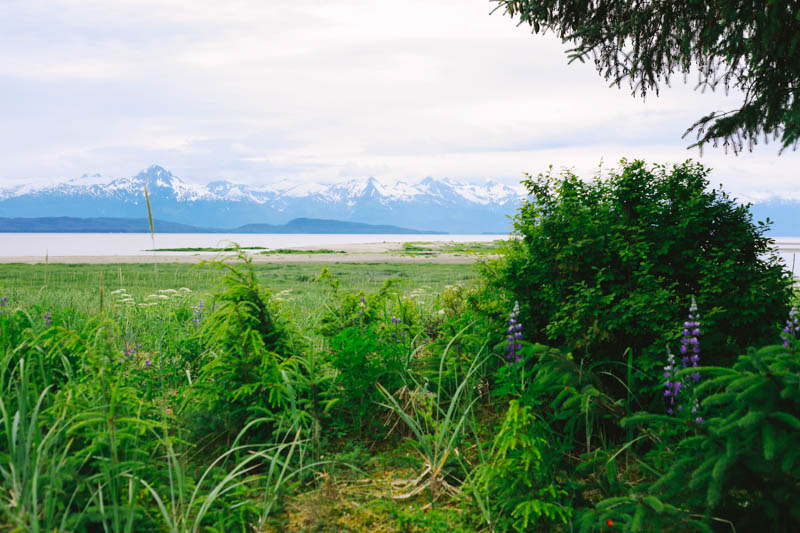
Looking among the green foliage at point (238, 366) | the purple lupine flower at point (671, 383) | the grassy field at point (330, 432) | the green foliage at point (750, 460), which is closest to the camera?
the green foliage at point (750, 460)

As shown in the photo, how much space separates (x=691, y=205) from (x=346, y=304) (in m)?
2.77

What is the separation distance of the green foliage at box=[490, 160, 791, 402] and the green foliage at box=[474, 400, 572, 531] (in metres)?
1.01

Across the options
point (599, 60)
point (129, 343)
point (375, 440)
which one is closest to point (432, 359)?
point (375, 440)

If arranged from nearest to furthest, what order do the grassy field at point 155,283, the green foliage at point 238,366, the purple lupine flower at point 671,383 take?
the purple lupine flower at point 671,383 → the green foliage at point 238,366 → the grassy field at point 155,283

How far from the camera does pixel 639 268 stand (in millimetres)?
3383

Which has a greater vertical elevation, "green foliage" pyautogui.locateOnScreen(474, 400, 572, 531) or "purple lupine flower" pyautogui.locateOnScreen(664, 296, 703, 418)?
"purple lupine flower" pyautogui.locateOnScreen(664, 296, 703, 418)

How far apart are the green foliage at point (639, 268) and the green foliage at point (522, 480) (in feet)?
3.32

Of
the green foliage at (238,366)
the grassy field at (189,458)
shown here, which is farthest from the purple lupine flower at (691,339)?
the green foliage at (238,366)

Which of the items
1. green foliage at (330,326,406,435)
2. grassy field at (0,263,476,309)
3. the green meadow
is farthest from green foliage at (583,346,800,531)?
grassy field at (0,263,476,309)

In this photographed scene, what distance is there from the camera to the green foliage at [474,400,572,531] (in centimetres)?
233

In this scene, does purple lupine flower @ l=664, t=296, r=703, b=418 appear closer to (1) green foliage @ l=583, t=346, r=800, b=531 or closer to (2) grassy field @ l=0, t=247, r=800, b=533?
(2) grassy field @ l=0, t=247, r=800, b=533

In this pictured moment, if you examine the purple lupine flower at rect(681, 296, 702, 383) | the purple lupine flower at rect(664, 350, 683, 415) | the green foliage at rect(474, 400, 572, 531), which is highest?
the purple lupine flower at rect(681, 296, 702, 383)

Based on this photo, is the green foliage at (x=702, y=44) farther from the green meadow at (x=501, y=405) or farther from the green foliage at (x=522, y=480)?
the green foliage at (x=522, y=480)

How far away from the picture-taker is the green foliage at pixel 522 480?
7.65 feet
